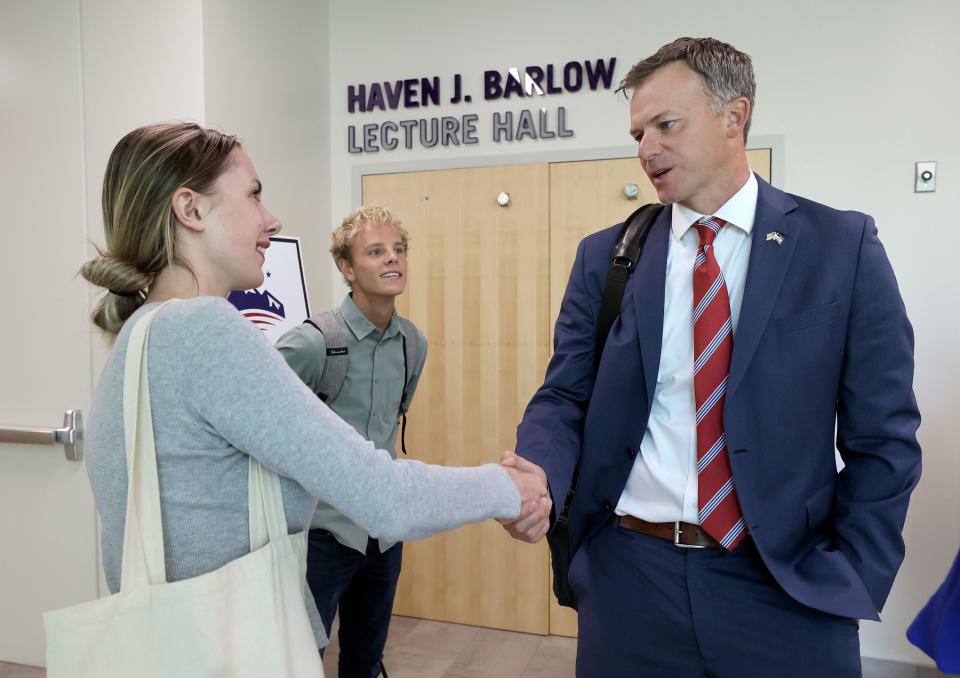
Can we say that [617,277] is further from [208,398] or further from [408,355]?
[408,355]

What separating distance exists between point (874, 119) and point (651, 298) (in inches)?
88.6

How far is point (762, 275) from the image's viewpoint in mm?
1391

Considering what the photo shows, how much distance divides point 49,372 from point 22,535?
2.35ft

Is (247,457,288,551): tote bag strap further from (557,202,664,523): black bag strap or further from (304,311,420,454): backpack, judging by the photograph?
(304,311,420,454): backpack

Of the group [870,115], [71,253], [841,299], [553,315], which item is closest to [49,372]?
[71,253]

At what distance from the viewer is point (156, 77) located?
291 centimetres

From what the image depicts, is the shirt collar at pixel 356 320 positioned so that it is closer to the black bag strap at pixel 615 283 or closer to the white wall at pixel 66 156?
the white wall at pixel 66 156

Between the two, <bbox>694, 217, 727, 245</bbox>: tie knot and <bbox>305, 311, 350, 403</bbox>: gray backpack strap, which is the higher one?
<bbox>694, 217, 727, 245</bbox>: tie knot

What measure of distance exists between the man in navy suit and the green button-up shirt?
3.35 ft

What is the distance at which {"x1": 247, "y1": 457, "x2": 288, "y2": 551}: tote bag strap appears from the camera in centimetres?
107

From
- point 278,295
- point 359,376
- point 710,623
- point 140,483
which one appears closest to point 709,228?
point 710,623

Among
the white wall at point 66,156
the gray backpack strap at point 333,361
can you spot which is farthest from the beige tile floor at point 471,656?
the gray backpack strap at point 333,361

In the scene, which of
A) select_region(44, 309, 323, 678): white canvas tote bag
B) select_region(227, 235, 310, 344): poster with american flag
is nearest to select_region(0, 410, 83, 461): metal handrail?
select_region(227, 235, 310, 344): poster with american flag

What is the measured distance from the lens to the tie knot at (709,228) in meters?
1.49
